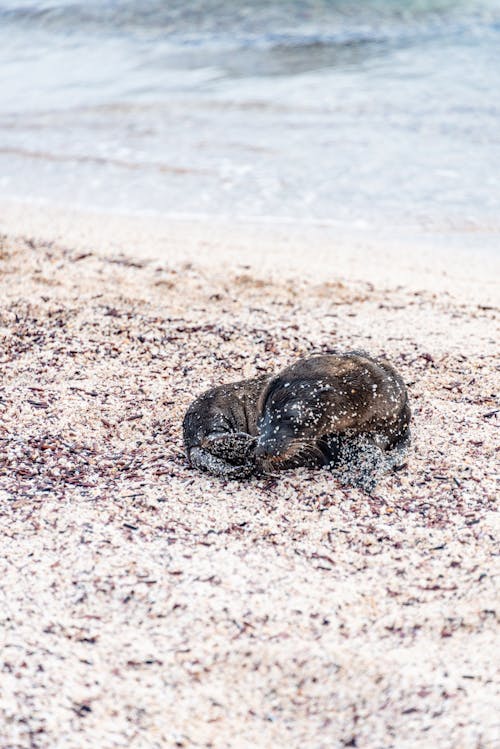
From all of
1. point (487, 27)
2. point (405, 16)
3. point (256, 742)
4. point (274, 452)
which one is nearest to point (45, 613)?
point (256, 742)

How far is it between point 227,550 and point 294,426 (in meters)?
0.60

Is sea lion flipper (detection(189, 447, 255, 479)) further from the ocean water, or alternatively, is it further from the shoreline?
the ocean water

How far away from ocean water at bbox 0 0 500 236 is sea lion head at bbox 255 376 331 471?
13.3ft

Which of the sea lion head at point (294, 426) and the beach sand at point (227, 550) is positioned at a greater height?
the sea lion head at point (294, 426)

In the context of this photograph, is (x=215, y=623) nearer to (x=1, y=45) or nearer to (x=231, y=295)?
(x=231, y=295)

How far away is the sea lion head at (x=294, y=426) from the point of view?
3.35 metres

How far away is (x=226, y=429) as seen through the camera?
3572mm

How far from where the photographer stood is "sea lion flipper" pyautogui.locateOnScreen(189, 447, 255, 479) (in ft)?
11.3

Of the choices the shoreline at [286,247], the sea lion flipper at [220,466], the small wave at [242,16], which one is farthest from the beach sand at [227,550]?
the small wave at [242,16]

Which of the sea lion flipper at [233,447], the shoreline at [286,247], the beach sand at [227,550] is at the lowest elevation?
the shoreline at [286,247]

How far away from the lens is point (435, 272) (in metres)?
6.15

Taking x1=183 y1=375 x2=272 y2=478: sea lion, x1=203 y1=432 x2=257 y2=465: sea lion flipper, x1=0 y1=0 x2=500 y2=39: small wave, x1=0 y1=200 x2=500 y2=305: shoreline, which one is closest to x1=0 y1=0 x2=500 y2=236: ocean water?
x1=0 y1=0 x2=500 y2=39: small wave

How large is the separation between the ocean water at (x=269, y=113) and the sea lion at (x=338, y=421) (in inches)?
155

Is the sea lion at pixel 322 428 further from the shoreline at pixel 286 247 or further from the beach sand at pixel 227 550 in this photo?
the shoreline at pixel 286 247
